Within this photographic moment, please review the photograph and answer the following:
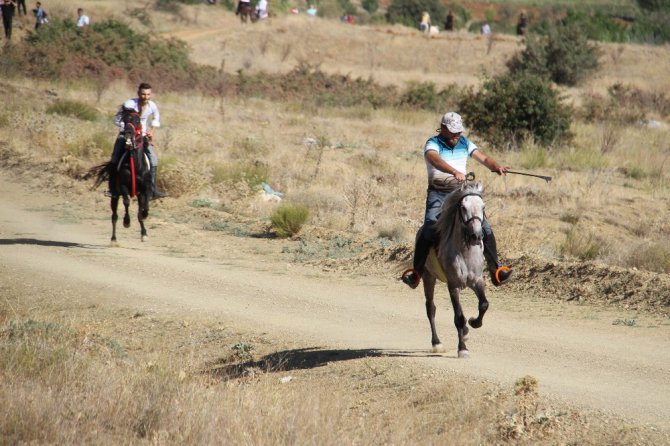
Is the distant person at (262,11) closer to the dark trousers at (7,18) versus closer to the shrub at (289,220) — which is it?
the dark trousers at (7,18)

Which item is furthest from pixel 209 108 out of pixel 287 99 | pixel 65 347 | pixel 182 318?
pixel 65 347

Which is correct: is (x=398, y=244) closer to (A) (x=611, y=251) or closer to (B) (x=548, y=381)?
(A) (x=611, y=251)

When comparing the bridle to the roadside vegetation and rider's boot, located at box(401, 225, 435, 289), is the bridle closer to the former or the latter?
rider's boot, located at box(401, 225, 435, 289)

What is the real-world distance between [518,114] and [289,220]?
550 inches

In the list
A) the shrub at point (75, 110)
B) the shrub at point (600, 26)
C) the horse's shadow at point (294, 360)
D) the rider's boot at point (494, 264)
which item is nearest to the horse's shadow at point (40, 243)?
the horse's shadow at point (294, 360)

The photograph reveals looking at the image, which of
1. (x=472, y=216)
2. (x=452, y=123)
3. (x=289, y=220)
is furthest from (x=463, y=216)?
(x=289, y=220)

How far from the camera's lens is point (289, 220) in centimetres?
1823

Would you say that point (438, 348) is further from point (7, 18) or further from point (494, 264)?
point (7, 18)

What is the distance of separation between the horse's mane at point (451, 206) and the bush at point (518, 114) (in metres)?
20.4

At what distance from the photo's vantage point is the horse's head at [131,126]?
16453 millimetres

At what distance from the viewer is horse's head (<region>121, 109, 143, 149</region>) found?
1645 centimetres

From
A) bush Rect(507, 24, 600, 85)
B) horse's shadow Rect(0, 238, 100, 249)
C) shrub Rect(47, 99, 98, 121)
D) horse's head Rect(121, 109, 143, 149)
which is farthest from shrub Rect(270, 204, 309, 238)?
bush Rect(507, 24, 600, 85)

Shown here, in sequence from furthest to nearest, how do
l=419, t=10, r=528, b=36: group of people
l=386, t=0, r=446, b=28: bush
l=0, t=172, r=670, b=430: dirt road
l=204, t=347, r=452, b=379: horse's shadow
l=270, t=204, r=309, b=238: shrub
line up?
l=386, t=0, r=446, b=28: bush
l=419, t=10, r=528, b=36: group of people
l=270, t=204, r=309, b=238: shrub
l=204, t=347, r=452, b=379: horse's shadow
l=0, t=172, r=670, b=430: dirt road

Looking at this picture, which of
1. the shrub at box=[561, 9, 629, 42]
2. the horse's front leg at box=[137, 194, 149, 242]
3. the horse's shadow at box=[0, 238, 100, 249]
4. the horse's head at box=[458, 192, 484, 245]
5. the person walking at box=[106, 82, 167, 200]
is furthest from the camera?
the shrub at box=[561, 9, 629, 42]
